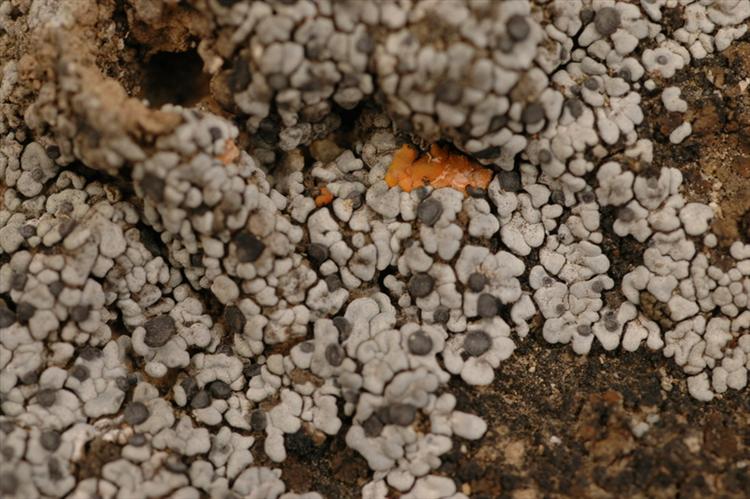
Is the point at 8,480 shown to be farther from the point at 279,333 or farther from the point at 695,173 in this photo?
the point at 695,173

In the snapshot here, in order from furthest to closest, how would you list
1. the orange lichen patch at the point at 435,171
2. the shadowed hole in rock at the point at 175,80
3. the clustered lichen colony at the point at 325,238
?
the shadowed hole in rock at the point at 175,80
the orange lichen patch at the point at 435,171
the clustered lichen colony at the point at 325,238

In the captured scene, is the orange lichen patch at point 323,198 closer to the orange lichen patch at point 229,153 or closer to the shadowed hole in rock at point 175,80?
the orange lichen patch at point 229,153

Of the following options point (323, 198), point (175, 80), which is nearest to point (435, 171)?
point (323, 198)

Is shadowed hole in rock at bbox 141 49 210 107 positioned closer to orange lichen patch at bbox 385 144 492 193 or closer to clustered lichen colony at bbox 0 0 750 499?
clustered lichen colony at bbox 0 0 750 499

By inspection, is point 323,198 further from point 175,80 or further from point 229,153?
point 175,80

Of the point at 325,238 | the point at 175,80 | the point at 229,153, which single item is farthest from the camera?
the point at 175,80

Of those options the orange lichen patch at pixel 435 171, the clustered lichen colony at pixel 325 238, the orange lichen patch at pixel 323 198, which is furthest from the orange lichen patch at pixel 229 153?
the orange lichen patch at pixel 435 171
